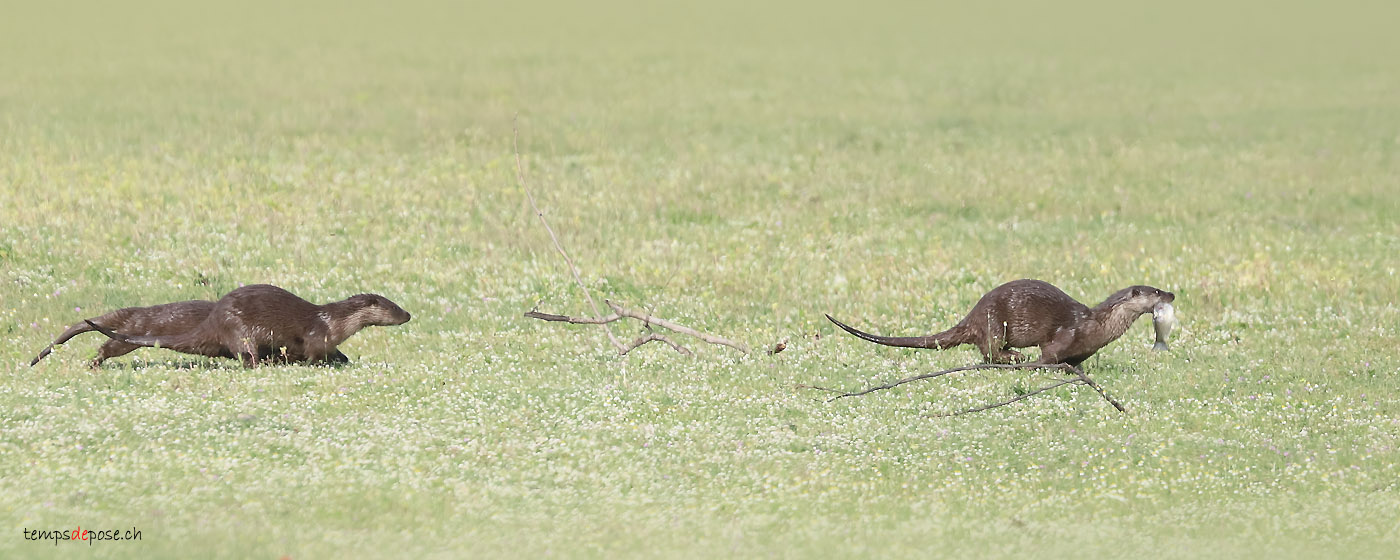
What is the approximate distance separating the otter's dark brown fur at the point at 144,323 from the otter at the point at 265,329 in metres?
0.08

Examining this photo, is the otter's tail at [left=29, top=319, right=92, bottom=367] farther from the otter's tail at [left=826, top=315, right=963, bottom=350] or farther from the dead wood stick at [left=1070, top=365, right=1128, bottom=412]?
the dead wood stick at [left=1070, top=365, right=1128, bottom=412]

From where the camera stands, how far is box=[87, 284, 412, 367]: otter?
48.6ft

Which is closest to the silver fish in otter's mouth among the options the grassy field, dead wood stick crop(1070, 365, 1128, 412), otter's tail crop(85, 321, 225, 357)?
the grassy field

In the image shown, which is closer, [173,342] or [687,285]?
[173,342]

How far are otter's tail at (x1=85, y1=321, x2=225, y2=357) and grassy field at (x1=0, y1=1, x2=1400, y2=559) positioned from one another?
0.23 meters

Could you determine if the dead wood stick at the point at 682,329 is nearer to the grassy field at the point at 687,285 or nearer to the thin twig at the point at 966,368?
the grassy field at the point at 687,285

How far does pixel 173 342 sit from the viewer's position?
1480 centimetres

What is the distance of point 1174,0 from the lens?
259 ft

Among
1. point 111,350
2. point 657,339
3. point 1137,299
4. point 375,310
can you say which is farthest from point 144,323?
point 1137,299

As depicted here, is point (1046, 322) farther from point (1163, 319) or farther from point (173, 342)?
point (173, 342)

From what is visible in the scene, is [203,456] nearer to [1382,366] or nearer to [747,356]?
[747,356]

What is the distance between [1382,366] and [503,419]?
949cm

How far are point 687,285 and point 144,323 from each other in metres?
8.38

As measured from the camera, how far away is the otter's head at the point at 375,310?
51.5ft
